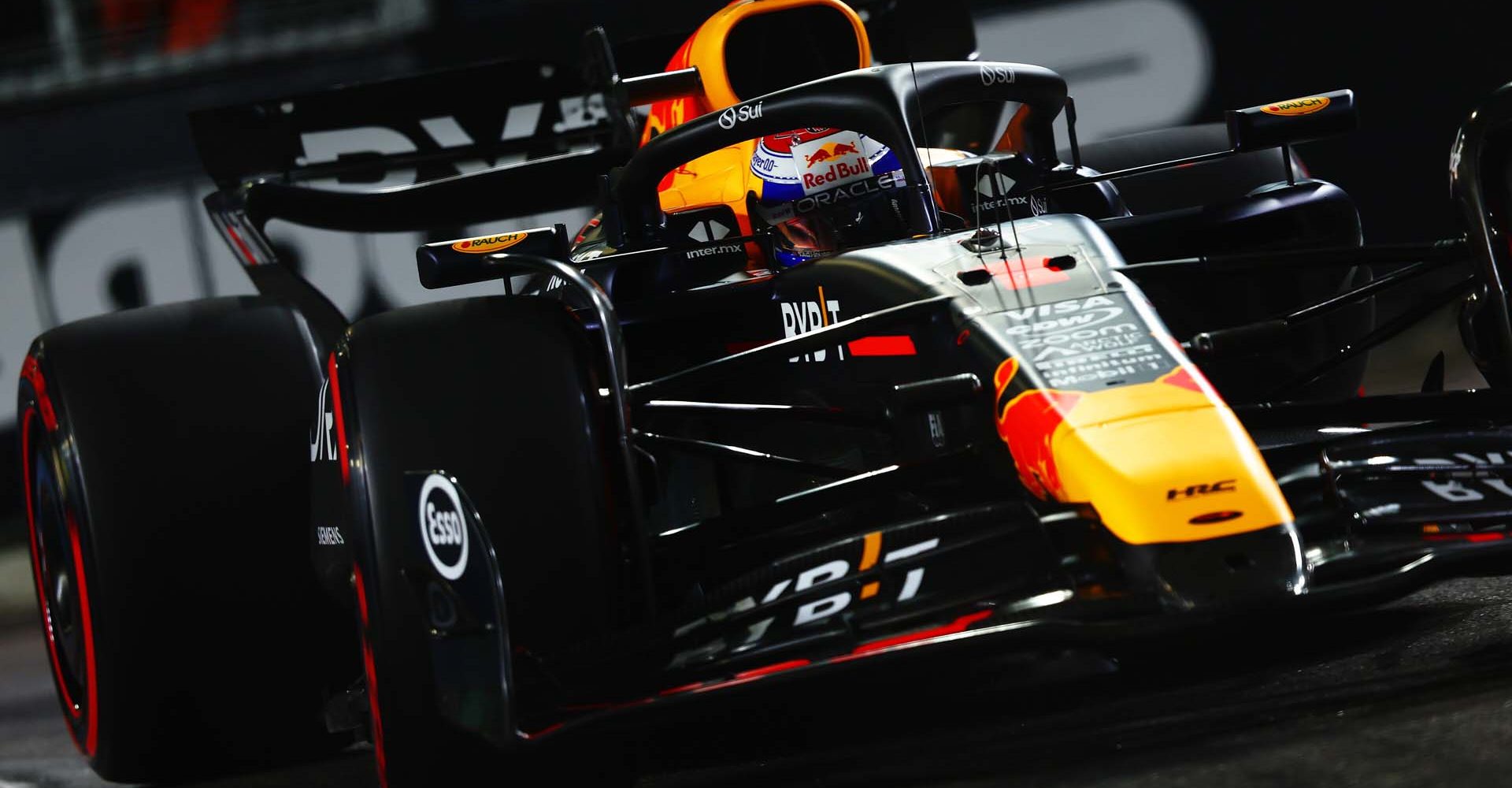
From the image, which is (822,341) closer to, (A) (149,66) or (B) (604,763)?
(B) (604,763)

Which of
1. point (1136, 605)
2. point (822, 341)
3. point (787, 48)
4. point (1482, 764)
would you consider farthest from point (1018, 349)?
point (787, 48)

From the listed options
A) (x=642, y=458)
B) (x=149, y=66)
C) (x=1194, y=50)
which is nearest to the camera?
(x=642, y=458)

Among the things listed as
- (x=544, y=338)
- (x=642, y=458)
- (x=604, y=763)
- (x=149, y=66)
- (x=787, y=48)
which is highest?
(x=149, y=66)

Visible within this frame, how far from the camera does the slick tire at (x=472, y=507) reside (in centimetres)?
240

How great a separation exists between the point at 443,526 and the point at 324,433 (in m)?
0.73

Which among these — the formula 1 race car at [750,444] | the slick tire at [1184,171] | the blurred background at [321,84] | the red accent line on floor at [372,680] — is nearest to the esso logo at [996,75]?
the formula 1 race car at [750,444]

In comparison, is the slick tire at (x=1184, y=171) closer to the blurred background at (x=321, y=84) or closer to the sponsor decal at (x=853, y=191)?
the sponsor decal at (x=853, y=191)

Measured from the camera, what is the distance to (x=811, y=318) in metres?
3.08

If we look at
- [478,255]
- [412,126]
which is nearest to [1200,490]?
[478,255]

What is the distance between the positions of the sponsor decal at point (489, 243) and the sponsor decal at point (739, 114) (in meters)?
0.55

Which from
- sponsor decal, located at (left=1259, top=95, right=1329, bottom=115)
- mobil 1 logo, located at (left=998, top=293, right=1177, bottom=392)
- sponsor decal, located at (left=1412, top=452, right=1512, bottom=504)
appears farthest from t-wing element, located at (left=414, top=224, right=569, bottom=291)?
sponsor decal, located at (left=1412, top=452, right=1512, bottom=504)

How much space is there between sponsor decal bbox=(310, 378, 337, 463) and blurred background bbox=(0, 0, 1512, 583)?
4.29m

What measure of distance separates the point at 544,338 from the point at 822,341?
44cm

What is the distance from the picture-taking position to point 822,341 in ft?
8.64
